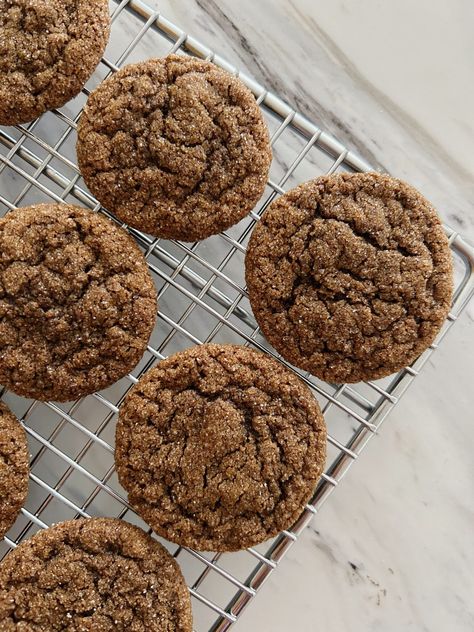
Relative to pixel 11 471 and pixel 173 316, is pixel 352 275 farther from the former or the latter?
pixel 11 471

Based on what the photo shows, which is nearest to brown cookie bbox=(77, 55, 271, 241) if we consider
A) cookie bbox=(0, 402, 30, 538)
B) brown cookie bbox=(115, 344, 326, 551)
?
brown cookie bbox=(115, 344, 326, 551)

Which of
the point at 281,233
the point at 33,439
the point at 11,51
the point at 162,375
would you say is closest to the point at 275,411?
the point at 162,375

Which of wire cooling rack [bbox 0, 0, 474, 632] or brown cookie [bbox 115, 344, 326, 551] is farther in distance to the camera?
wire cooling rack [bbox 0, 0, 474, 632]

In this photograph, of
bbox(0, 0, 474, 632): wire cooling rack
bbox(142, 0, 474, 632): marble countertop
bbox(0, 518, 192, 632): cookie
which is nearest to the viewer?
bbox(0, 518, 192, 632): cookie

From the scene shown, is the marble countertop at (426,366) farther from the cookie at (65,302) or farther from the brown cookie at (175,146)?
the cookie at (65,302)

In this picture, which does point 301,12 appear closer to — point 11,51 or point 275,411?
point 11,51

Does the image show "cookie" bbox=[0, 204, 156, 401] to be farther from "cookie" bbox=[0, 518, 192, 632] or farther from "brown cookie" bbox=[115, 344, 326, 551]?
"cookie" bbox=[0, 518, 192, 632]
